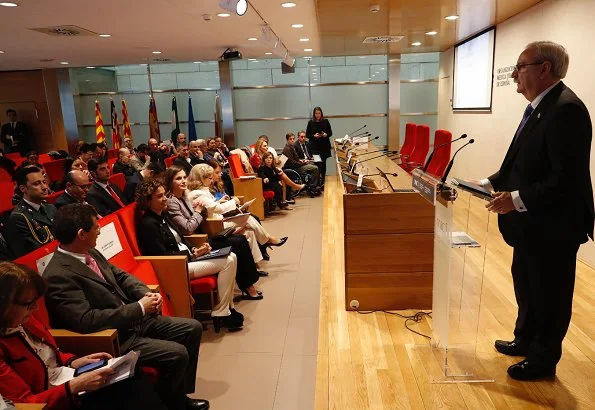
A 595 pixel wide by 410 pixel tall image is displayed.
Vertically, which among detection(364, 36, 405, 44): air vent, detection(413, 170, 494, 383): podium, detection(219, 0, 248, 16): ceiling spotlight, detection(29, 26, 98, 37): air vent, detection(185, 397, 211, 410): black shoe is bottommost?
detection(185, 397, 211, 410): black shoe

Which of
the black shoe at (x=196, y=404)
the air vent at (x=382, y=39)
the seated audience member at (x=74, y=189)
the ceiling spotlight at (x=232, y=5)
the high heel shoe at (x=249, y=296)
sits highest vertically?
the air vent at (x=382, y=39)

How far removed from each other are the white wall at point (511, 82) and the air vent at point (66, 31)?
5.20 meters

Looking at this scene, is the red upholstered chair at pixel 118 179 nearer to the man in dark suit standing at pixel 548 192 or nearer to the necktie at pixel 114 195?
the necktie at pixel 114 195

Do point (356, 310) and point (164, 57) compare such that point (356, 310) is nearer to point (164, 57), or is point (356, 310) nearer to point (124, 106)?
point (164, 57)

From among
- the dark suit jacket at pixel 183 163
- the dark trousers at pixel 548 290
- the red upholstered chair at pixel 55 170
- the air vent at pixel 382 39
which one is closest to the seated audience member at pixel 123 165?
the dark suit jacket at pixel 183 163

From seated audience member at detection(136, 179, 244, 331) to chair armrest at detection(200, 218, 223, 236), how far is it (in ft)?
1.81

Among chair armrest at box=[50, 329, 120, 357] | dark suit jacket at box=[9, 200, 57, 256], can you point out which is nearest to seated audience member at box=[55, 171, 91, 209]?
dark suit jacket at box=[9, 200, 57, 256]

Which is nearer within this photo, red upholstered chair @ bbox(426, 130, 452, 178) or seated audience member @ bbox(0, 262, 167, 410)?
seated audience member @ bbox(0, 262, 167, 410)

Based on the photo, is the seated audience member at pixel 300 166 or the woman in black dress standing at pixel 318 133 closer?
the seated audience member at pixel 300 166

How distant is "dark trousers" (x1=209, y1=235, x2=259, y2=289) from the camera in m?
3.54

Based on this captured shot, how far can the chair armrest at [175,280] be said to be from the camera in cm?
283

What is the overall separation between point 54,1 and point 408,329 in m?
4.01

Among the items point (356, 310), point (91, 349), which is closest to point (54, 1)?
point (91, 349)

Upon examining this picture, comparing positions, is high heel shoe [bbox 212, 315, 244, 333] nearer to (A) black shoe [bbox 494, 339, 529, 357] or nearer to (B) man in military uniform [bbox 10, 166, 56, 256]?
(B) man in military uniform [bbox 10, 166, 56, 256]
